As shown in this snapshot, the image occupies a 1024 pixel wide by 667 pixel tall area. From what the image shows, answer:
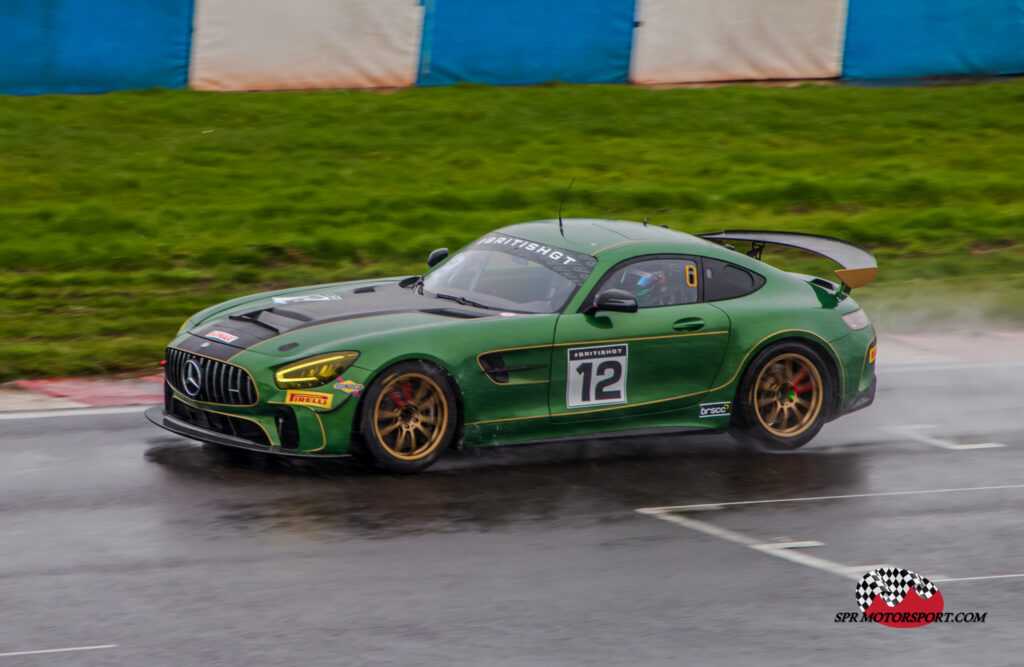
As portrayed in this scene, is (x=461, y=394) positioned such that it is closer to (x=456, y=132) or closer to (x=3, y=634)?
(x=3, y=634)

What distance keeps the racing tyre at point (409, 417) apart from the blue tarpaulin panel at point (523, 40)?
13.0m

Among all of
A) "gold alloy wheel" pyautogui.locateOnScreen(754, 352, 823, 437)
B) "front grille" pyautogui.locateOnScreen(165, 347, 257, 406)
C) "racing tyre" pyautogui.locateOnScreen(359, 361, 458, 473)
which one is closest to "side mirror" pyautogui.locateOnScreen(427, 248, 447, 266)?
"racing tyre" pyautogui.locateOnScreen(359, 361, 458, 473)

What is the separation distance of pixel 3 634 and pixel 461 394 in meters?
3.17

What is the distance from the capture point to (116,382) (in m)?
10.7

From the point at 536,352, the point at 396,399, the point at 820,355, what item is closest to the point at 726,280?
the point at 820,355

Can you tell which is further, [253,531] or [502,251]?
[502,251]

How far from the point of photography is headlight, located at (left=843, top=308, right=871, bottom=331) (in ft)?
31.0

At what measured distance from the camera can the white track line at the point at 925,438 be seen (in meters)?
9.43

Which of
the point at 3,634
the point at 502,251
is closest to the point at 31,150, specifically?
the point at 502,251

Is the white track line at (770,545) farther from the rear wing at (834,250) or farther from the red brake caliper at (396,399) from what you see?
the rear wing at (834,250)

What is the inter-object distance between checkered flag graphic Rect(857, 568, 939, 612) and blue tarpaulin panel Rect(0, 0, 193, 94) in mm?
15151

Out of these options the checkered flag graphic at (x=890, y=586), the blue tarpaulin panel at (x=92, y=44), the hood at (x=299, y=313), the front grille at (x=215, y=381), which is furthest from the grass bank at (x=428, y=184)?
the checkered flag graphic at (x=890, y=586)

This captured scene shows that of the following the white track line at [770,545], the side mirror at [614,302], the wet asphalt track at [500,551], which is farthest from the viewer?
the side mirror at [614,302]

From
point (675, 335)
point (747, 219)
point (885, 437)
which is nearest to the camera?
point (675, 335)
